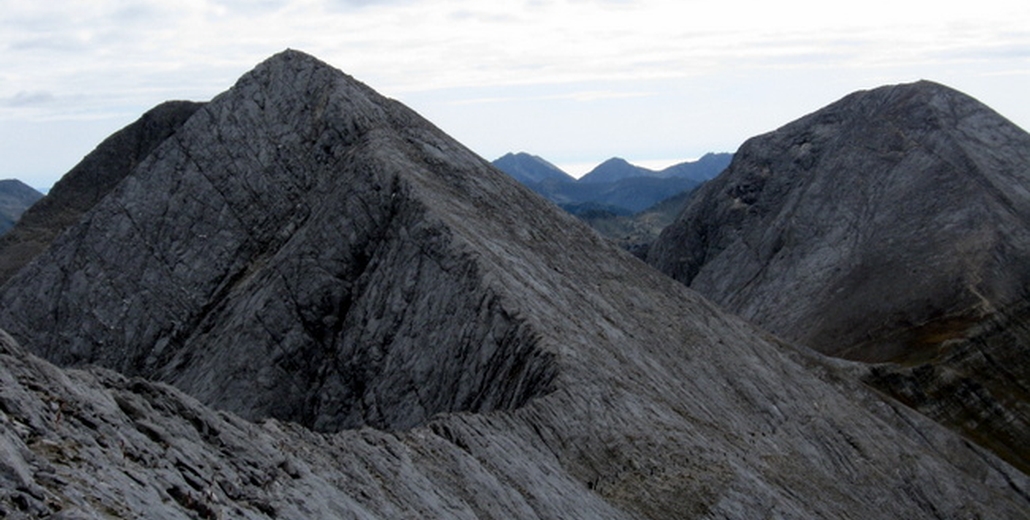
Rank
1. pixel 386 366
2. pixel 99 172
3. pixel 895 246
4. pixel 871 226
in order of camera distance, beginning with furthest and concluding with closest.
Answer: pixel 871 226
pixel 895 246
pixel 99 172
pixel 386 366

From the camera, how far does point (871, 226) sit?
338 feet

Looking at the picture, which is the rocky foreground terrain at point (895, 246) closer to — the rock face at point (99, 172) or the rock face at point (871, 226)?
the rock face at point (871, 226)

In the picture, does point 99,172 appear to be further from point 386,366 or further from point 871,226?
point 871,226

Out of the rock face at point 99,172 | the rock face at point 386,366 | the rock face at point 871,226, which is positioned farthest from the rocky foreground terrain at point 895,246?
the rock face at point 99,172

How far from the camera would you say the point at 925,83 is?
118375mm

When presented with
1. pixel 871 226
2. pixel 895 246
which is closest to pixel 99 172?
pixel 895 246

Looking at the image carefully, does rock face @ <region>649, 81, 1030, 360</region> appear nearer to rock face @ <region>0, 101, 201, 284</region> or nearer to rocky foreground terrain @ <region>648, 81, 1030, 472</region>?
rocky foreground terrain @ <region>648, 81, 1030, 472</region>

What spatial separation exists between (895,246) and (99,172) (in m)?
69.6

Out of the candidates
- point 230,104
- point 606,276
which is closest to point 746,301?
point 606,276

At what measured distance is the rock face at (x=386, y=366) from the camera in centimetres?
2117

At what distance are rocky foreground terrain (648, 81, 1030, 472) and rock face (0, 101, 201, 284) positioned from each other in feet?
183

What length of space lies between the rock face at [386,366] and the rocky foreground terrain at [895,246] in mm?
12414

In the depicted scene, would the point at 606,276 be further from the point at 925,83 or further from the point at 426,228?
the point at 925,83

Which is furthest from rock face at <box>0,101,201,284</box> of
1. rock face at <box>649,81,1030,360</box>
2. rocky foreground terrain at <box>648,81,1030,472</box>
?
rock face at <box>649,81,1030,360</box>
